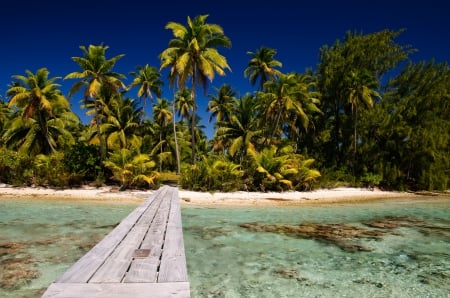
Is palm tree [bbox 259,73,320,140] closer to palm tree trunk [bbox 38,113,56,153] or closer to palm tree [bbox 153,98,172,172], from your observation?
palm tree [bbox 153,98,172,172]

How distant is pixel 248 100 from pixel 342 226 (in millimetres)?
17606

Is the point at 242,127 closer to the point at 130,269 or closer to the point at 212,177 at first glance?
the point at 212,177

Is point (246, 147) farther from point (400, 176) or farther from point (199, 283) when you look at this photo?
point (199, 283)

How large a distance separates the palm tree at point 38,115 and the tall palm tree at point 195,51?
26.5ft

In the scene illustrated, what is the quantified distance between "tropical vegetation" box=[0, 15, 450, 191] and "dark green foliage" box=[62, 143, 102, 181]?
0.21 feet

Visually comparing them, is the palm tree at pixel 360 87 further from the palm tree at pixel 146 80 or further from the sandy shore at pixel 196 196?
the palm tree at pixel 146 80

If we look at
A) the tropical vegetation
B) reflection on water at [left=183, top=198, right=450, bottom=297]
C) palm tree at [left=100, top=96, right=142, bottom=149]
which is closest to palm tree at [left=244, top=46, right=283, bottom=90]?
the tropical vegetation

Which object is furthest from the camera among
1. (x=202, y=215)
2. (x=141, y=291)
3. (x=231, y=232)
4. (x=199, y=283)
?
(x=202, y=215)

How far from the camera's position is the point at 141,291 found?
117 inches

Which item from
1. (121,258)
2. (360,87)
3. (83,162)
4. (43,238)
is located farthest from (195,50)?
(121,258)

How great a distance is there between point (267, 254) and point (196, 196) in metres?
11.1

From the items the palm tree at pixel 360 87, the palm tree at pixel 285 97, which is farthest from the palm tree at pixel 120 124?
the palm tree at pixel 360 87

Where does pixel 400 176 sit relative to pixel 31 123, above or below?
below

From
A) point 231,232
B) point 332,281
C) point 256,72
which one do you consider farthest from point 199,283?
point 256,72
